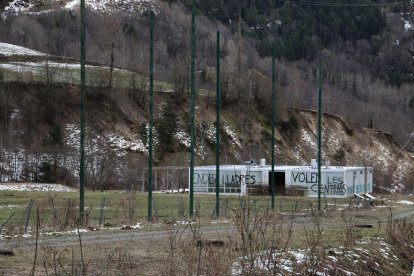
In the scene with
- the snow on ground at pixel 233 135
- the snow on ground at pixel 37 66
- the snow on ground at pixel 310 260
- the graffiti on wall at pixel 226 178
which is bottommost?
the snow on ground at pixel 310 260

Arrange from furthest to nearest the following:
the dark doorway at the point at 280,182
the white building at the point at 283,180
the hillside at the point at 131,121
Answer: the hillside at the point at 131,121
the dark doorway at the point at 280,182
the white building at the point at 283,180

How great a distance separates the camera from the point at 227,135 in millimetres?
101000

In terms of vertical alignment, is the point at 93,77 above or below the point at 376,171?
above

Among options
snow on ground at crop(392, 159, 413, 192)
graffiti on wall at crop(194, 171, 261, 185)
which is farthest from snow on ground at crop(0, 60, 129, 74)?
snow on ground at crop(392, 159, 413, 192)

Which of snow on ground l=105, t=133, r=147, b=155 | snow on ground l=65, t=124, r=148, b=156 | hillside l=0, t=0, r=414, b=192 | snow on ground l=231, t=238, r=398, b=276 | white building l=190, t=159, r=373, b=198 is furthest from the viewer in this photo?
snow on ground l=105, t=133, r=147, b=155

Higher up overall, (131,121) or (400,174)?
(131,121)

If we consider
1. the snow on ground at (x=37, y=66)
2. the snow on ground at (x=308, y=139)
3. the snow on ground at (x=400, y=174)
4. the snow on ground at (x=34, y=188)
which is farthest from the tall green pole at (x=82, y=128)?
the snow on ground at (x=308, y=139)

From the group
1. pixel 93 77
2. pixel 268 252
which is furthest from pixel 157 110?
pixel 268 252

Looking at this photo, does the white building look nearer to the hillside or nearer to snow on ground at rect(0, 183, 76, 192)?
the hillside

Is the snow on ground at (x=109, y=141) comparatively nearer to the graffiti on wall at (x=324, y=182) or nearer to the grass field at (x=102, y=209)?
the graffiti on wall at (x=324, y=182)

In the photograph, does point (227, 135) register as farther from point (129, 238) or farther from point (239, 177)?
point (129, 238)

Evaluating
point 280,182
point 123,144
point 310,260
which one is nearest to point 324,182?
point 280,182

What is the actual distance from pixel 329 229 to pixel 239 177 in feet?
158

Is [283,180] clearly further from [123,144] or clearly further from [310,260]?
[310,260]
